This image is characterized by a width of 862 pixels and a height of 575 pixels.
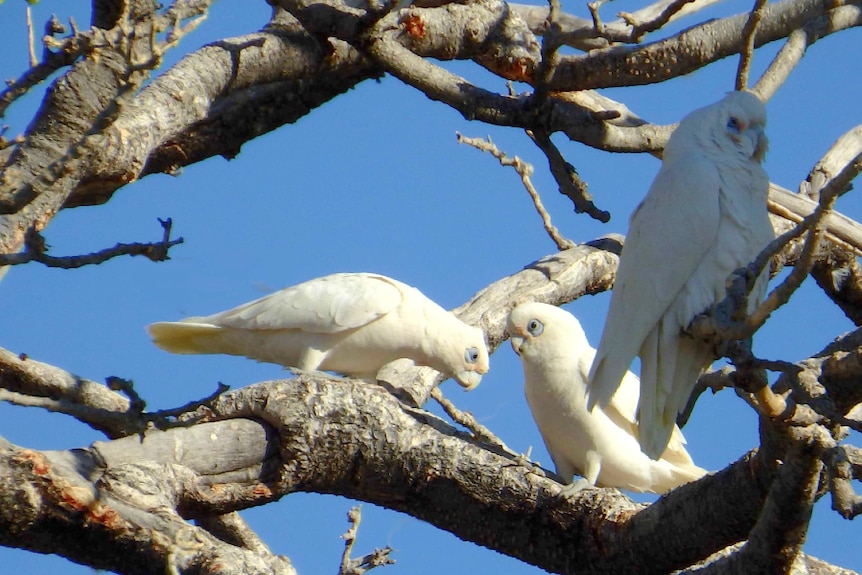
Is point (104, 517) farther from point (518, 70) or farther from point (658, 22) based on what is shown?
point (518, 70)

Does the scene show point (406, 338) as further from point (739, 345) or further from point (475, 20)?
point (739, 345)

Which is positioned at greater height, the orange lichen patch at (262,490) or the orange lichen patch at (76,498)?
the orange lichen patch at (262,490)

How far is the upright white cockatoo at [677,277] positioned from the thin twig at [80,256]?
1.87m

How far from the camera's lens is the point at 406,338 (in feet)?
15.3

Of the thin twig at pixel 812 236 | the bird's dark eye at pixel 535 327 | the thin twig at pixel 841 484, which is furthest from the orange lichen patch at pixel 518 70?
the thin twig at pixel 841 484

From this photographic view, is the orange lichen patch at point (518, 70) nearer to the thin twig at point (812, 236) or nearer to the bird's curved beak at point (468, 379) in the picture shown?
the bird's curved beak at point (468, 379)

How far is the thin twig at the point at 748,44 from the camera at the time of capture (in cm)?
357

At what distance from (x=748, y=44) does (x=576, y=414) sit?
Result: 166 centimetres

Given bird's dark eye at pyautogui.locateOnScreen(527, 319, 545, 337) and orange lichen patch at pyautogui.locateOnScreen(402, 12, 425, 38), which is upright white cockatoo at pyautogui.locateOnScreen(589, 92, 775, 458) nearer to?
bird's dark eye at pyautogui.locateOnScreen(527, 319, 545, 337)

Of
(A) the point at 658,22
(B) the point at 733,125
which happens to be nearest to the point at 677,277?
(B) the point at 733,125

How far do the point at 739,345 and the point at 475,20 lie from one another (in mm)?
2516

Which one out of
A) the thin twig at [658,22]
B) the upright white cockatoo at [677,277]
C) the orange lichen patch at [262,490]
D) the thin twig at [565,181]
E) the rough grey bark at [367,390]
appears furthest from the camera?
the thin twig at [565,181]

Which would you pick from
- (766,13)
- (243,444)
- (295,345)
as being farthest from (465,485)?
(766,13)

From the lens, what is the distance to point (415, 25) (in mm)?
4363
